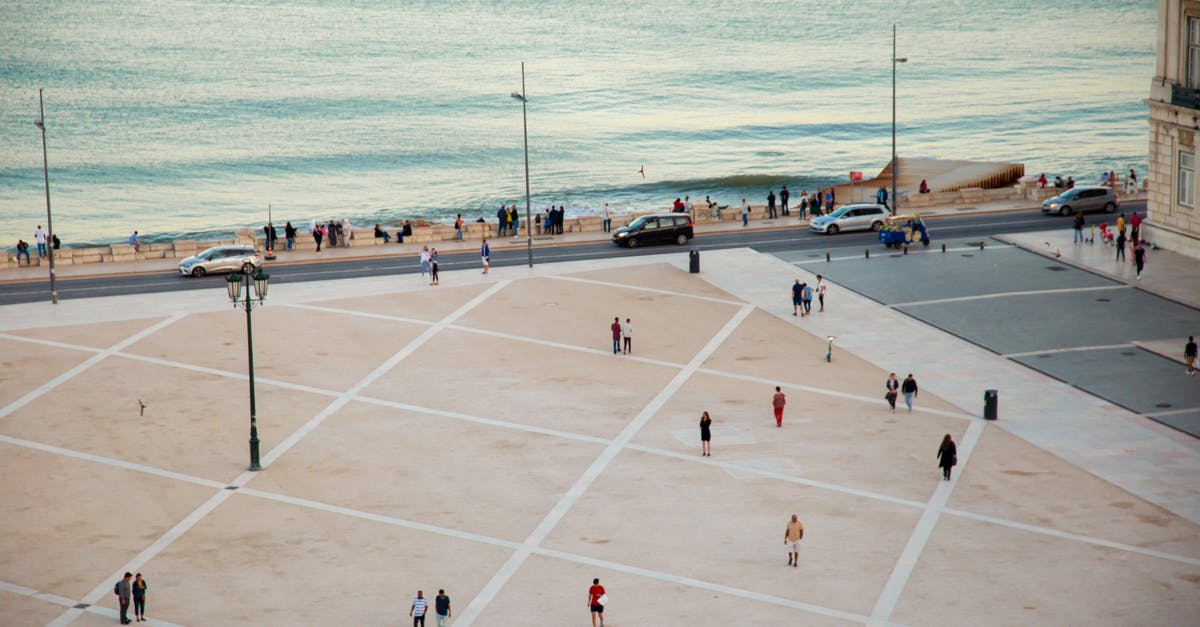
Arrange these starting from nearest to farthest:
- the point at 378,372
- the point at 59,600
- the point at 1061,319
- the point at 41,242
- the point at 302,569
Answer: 1. the point at 59,600
2. the point at 302,569
3. the point at 378,372
4. the point at 1061,319
5. the point at 41,242

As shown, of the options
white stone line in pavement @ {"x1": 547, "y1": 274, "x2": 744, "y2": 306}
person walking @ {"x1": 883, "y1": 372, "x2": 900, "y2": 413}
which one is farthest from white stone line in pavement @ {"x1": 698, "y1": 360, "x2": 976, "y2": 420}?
white stone line in pavement @ {"x1": 547, "y1": 274, "x2": 744, "y2": 306}

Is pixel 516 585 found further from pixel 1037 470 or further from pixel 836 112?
pixel 836 112

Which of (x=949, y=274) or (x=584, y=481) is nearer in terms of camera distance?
(x=584, y=481)

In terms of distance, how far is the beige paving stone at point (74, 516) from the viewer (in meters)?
30.4

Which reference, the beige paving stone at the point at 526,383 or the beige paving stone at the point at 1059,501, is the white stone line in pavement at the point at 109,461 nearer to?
the beige paving stone at the point at 526,383

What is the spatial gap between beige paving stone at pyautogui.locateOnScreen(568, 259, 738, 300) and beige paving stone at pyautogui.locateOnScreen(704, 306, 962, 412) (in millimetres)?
4646

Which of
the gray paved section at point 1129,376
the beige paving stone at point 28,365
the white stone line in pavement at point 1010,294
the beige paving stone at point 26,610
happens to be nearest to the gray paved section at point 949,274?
the white stone line in pavement at point 1010,294

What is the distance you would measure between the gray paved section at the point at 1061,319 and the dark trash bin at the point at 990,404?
6613mm

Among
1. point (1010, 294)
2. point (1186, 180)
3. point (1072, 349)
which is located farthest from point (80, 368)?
point (1186, 180)

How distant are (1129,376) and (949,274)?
13237 mm

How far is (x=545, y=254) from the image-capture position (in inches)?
2372

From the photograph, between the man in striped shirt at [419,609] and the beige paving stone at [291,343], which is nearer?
the man in striped shirt at [419,609]

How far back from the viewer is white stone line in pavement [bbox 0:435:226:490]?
35.3 metres

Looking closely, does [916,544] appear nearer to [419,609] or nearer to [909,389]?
[909,389]
